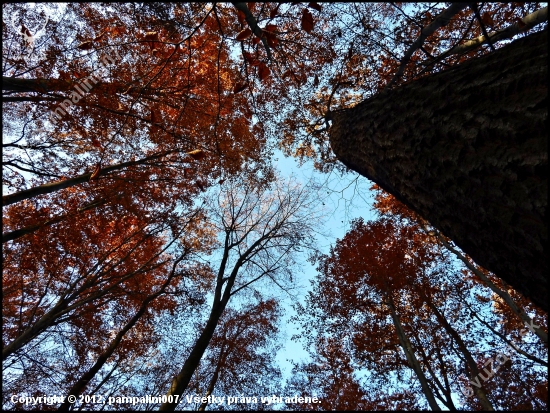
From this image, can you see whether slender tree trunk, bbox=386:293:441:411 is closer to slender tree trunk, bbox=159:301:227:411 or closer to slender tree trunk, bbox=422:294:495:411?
slender tree trunk, bbox=422:294:495:411

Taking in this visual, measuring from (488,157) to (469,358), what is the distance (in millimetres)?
7840

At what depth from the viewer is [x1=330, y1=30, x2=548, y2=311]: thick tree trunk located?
1354 mm

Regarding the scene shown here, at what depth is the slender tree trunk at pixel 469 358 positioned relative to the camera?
5.72 meters

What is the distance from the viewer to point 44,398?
6758 millimetres

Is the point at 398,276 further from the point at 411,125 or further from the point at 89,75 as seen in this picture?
the point at 89,75

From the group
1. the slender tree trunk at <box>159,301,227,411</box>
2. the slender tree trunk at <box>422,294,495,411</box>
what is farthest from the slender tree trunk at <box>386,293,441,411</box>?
the slender tree trunk at <box>159,301,227,411</box>

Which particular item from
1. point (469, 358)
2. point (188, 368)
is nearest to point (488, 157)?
point (188, 368)

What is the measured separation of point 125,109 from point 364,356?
1069 centimetres

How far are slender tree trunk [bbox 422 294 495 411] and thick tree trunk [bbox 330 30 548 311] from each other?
617 centimetres

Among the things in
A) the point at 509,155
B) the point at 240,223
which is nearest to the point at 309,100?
the point at 240,223

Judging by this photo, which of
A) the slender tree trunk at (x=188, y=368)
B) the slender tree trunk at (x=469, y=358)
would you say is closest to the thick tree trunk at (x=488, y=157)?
the slender tree trunk at (x=188, y=368)

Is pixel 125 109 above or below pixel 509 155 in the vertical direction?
above

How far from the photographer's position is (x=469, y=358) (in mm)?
6859

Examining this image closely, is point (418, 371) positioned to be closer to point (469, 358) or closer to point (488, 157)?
point (469, 358)
